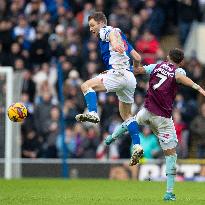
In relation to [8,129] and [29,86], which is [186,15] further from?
[8,129]

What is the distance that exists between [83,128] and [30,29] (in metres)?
4.36

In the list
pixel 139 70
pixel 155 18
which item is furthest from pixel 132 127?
pixel 155 18

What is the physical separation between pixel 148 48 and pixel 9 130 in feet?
15.6

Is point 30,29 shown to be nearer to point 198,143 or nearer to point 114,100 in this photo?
point 114,100

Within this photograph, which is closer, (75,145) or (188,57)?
(75,145)

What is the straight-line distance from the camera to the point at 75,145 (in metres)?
22.5

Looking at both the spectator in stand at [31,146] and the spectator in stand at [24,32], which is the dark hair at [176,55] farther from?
the spectator in stand at [24,32]

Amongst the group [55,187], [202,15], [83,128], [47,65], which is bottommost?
[55,187]

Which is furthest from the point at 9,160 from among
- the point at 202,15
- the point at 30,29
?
the point at 202,15

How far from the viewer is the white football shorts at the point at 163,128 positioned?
48.5ft

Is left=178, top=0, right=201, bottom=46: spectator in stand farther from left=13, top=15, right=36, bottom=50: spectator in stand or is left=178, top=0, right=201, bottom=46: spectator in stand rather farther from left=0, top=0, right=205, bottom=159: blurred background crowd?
left=13, top=15, right=36, bottom=50: spectator in stand

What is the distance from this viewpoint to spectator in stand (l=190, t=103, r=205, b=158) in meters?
22.1

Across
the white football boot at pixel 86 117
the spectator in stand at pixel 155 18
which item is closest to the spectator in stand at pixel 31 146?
the spectator in stand at pixel 155 18

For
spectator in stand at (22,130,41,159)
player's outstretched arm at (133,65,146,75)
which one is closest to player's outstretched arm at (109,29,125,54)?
player's outstretched arm at (133,65,146,75)
